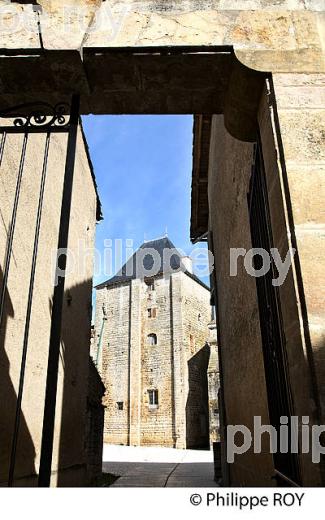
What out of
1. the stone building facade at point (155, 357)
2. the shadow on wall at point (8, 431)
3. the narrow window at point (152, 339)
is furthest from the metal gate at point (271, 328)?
the narrow window at point (152, 339)

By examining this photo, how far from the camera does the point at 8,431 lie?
4.08 meters

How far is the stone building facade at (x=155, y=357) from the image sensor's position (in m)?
23.0

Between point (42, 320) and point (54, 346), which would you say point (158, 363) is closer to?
point (42, 320)

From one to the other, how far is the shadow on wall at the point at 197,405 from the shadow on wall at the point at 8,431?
19651 millimetres

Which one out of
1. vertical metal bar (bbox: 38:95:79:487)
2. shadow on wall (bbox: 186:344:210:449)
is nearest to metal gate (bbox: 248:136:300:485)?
vertical metal bar (bbox: 38:95:79:487)

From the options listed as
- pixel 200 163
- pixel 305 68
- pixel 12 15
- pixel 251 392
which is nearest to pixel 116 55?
pixel 12 15

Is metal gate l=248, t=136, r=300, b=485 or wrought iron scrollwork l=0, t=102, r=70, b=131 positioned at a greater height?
wrought iron scrollwork l=0, t=102, r=70, b=131

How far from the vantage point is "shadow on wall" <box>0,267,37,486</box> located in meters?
3.88

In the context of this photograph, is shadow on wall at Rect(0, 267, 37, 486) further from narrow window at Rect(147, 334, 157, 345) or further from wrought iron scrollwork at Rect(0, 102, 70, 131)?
narrow window at Rect(147, 334, 157, 345)

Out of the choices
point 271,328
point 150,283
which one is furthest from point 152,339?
point 271,328

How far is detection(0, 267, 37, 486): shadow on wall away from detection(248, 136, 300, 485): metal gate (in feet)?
8.50

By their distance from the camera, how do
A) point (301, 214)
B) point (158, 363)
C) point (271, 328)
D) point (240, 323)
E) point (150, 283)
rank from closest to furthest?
point (301, 214) < point (271, 328) < point (240, 323) < point (158, 363) < point (150, 283)

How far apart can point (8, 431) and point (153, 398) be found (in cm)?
2087

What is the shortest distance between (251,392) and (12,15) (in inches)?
143
